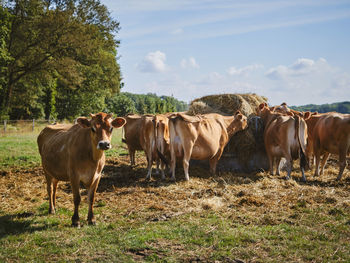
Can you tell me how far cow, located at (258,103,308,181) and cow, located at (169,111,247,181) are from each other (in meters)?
1.13

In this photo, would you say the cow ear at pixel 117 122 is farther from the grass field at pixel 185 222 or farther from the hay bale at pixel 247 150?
the hay bale at pixel 247 150

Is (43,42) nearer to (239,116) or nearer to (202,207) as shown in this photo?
(239,116)

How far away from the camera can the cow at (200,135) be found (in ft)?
30.9

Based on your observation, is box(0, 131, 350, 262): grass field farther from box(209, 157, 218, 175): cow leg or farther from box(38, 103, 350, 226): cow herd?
box(38, 103, 350, 226): cow herd

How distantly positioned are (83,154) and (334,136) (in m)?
7.63

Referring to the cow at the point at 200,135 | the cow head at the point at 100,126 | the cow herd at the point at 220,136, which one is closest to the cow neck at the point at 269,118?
the cow herd at the point at 220,136

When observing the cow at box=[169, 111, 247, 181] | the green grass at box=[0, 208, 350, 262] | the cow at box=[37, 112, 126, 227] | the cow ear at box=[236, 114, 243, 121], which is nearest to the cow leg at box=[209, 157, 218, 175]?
the cow at box=[169, 111, 247, 181]

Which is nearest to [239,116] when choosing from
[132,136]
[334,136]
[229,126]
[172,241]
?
[229,126]

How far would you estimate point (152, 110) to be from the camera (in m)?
113

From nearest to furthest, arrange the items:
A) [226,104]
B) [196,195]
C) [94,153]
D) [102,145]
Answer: [102,145]
[94,153]
[196,195]
[226,104]

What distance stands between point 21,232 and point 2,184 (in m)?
4.06

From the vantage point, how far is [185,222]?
581 cm

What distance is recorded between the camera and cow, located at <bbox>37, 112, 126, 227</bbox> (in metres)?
5.66

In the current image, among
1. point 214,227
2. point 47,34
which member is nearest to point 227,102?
point 214,227
